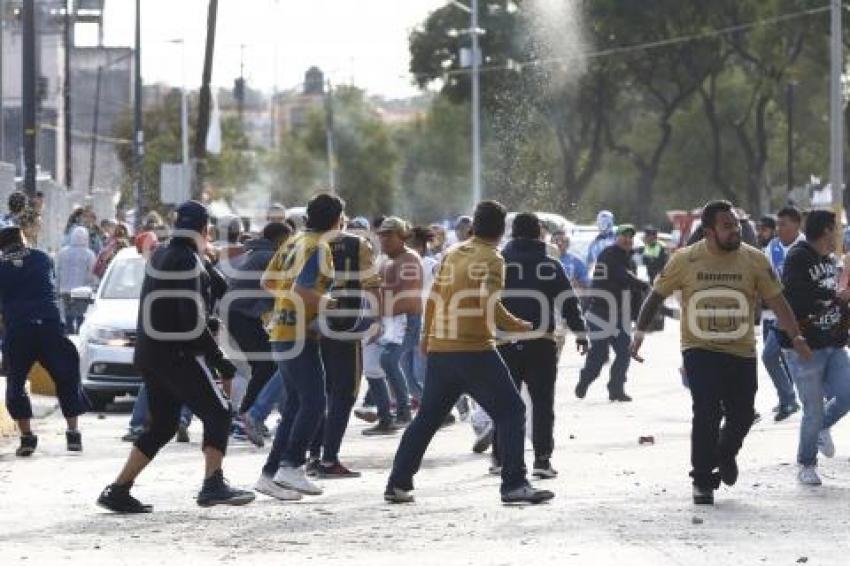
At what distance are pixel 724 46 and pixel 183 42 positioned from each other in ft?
59.7

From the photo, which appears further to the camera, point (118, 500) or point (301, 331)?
point (301, 331)

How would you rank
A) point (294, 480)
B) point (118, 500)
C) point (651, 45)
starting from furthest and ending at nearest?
1. point (651, 45)
2. point (294, 480)
3. point (118, 500)

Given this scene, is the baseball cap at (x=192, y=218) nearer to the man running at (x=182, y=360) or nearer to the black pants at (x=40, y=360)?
the man running at (x=182, y=360)

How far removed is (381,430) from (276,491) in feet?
17.4

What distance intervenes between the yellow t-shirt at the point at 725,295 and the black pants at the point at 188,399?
2722 millimetres

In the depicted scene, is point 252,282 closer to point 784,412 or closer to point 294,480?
point 294,480

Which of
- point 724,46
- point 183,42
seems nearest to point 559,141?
point 724,46

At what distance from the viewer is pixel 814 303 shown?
13.9m

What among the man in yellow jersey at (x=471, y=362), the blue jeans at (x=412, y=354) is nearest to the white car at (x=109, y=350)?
the blue jeans at (x=412, y=354)

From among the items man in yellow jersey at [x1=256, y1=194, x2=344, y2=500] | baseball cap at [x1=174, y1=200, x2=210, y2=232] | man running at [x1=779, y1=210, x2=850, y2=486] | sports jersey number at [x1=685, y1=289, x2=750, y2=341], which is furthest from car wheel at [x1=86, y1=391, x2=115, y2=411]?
sports jersey number at [x1=685, y1=289, x2=750, y2=341]

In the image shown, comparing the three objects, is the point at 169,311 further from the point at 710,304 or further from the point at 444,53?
the point at 444,53

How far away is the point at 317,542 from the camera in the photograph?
11.3 meters

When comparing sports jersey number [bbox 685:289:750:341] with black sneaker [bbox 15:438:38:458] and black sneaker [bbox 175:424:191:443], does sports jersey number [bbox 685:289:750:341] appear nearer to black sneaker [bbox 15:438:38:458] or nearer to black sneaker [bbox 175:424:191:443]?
black sneaker [bbox 15:438:38:458]

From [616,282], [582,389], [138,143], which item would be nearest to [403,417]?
[582,389]
